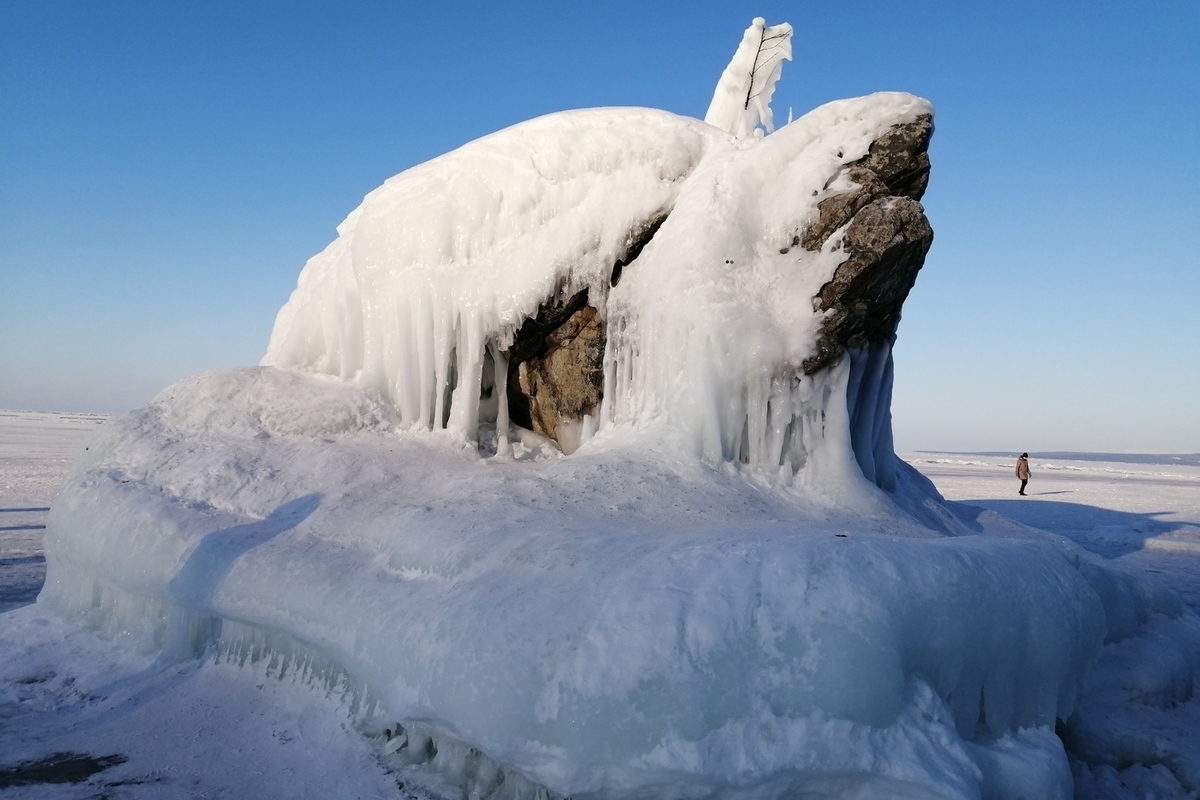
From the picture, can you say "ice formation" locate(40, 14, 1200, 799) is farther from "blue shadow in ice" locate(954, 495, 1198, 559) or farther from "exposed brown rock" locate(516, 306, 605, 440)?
"blue shadow in ice" locate(954, 495, 1198, 559)

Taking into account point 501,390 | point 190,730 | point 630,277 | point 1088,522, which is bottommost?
point 190,730

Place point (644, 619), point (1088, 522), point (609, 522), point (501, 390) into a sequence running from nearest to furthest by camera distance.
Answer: point (644, 619), point (609, 522), point (501, 390), point (1088, 522)

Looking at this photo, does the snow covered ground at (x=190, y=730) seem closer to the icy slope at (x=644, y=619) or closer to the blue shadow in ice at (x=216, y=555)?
the icy slope at (x=644, y=619)

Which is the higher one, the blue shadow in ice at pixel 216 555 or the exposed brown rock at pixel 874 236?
the exposed brown rock at pixel 874 236

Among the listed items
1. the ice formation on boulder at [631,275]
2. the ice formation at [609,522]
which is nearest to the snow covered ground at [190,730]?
the ice formation at [609,522]

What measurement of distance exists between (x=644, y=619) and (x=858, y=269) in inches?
146

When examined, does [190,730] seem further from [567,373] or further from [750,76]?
[750,76]

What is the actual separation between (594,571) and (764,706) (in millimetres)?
948

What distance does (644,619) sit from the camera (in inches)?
124

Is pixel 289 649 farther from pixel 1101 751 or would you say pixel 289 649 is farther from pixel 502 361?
pixel 1101 751

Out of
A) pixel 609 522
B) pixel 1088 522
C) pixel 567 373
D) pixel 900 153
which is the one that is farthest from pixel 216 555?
pixel 1088 522

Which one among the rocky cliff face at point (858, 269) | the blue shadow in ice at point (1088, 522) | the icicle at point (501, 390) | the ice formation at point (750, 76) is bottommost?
the blue shadow in ice at point (1088, 522)

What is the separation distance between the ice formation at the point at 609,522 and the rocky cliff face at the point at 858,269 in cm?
10

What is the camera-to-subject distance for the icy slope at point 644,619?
296cm
